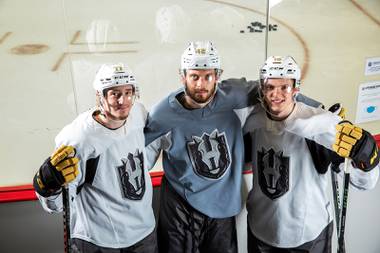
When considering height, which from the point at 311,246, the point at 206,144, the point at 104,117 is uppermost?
the point at 104,117

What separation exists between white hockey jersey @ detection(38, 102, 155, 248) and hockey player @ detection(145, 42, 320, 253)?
131 mm

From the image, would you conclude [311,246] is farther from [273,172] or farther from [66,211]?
[66,211]

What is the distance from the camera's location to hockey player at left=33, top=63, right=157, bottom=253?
1.43 meters

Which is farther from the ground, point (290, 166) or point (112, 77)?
point (112, 77)

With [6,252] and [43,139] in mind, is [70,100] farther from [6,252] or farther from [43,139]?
[6,252]

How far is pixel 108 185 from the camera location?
1.53m

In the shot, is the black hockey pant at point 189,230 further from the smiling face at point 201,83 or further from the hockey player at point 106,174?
the smiling face at point 201,83

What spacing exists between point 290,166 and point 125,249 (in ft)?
2.35

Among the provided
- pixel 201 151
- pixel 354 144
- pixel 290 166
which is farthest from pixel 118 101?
pixel 354 144

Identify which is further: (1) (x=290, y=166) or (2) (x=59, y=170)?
(1) (x=290, y=166)

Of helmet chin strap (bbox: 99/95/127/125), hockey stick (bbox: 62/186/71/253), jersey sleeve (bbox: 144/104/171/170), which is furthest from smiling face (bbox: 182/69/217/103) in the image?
hockey stick (bbox: 62/186/71/253)

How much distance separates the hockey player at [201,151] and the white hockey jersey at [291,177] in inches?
3.8

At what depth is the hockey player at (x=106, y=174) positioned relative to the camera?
1.43m

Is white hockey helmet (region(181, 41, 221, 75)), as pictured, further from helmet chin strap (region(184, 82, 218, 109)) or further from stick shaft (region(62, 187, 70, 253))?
stick shaft (region(62, 187, 70, 253))
